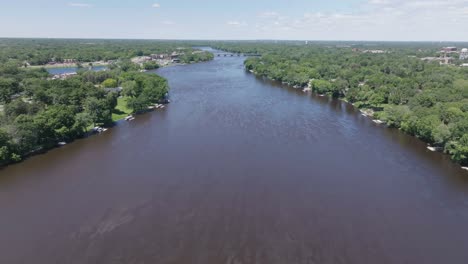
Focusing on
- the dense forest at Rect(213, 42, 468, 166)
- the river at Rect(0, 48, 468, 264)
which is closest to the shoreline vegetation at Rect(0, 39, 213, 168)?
the river at Rect(0, 48, 468, 264)

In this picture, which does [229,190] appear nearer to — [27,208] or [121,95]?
[27,208]

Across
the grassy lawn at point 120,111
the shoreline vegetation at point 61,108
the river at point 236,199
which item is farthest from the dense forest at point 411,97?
the grassy lawn at point 120,111

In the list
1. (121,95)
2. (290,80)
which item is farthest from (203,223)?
(290,80)

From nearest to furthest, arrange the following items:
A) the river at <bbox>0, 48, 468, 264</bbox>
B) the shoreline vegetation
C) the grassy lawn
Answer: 1. the river at <bbox>0, 48, 468, 264</bbox>
2. the shoreline vegetation
3. the grassy lawn

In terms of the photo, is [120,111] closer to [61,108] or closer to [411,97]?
[61,108]

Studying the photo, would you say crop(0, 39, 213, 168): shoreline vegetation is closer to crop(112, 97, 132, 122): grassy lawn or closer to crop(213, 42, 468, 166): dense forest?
crop(112, 97, 132, 122): grassy lawn

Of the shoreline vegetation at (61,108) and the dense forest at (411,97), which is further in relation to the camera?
the dense forest at (411,97)

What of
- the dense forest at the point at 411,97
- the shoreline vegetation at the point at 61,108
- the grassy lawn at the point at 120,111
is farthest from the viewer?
the grassy lawn at the point at 120,111

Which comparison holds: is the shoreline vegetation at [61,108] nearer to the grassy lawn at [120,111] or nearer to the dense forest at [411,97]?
the grassy lawn at [120,111]

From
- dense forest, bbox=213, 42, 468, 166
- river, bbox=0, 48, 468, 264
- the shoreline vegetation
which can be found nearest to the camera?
river, bbox=0, 48, 468, 264
